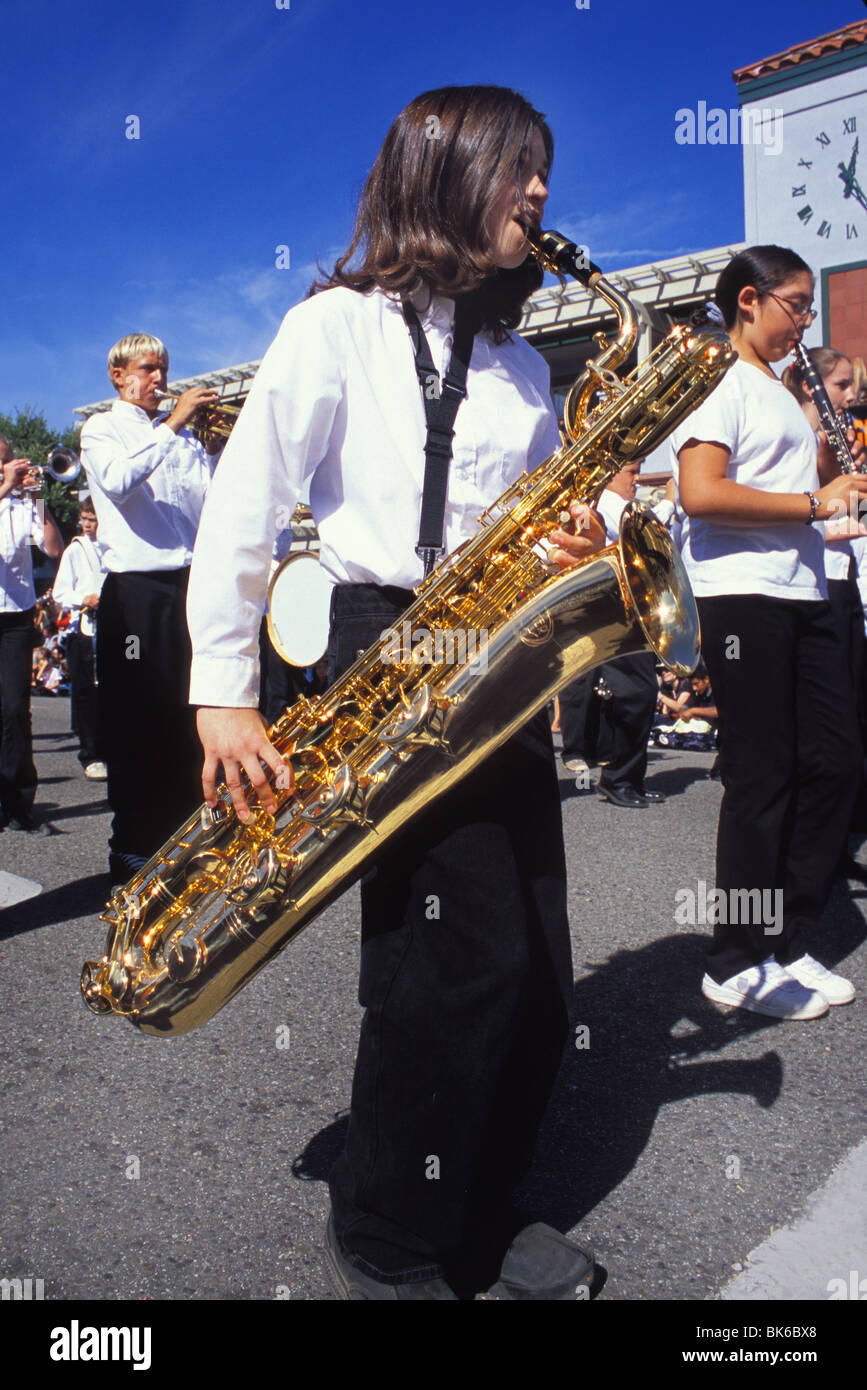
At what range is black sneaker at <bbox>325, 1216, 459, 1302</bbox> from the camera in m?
1.84

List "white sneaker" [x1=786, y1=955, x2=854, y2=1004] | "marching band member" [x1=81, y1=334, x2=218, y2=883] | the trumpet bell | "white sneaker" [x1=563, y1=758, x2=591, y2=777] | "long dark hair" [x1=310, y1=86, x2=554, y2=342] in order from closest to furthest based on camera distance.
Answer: "long dark hair" [x1=310, y1=86, x2=554, y2=342] < "white sneaker" [x1=786, y1=955, x2=854, y2=1004] < "marching band member" [x1=81, y1=334, x2=218, y2=883] < the trumpet bell < "white sneaker" [x1=563, y1=758, x2=591, y2=777]

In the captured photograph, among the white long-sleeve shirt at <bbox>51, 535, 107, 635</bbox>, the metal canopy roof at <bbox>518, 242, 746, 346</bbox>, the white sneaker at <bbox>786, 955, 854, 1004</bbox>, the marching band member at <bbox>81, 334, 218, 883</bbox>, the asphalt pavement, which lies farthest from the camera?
the metal canopy roof at <bbox>518, 242, 746, 346</bbox>

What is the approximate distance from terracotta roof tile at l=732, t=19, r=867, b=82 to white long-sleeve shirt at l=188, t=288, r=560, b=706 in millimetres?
12286

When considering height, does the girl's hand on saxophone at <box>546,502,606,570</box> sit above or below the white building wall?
below

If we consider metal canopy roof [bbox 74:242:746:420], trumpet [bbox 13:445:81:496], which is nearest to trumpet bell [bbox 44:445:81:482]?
trumpet [bbox 13:445:81:496]

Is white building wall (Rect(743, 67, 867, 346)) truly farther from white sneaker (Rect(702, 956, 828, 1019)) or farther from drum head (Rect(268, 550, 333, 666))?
white sneaker (Rect(702, 956, 828, 1019))

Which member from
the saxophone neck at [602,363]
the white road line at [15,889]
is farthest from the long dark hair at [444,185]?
the white road line at [15,889]

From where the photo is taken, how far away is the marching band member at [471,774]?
6.04ft

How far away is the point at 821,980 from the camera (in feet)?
10.7

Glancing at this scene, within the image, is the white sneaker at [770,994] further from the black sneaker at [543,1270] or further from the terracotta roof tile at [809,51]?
the terracotta roof tile at [809,51]

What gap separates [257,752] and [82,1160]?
1.29 metres

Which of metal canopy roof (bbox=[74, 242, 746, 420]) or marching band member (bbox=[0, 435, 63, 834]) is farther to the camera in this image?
metal canopy roof (bbox=[74, 242, 746, 420])

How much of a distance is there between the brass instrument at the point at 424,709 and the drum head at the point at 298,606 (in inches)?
109

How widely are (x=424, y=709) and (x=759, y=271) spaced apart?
2.24 m
